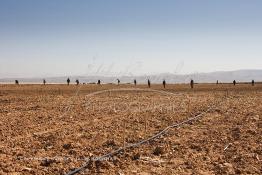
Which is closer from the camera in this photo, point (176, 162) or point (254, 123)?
point (176, 162)

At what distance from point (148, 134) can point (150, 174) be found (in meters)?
5.93

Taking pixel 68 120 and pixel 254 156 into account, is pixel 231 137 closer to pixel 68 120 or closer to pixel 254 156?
pixel 254 156

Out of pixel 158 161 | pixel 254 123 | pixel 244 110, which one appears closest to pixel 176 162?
pixel 158 161

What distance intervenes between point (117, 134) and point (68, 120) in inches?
198

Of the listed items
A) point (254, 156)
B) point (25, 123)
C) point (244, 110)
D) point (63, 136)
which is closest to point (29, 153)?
point (63, 136)

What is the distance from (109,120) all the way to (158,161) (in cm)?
895

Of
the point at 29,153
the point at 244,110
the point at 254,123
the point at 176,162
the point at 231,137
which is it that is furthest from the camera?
the point at 244,110

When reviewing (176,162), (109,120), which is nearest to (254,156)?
(176,162)

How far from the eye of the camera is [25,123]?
1909cm

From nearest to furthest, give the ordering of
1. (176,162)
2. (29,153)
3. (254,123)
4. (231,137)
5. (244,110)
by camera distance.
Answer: (176,162)
(29,153)
(231,137)
(254,123)
(244,110)

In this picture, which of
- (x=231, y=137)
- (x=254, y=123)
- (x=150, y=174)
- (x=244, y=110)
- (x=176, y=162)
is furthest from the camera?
(x=244, y=110)

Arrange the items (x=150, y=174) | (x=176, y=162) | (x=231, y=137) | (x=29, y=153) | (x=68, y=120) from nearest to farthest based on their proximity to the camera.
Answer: (x=150, y=174)
(x=176, y=162)
(x=29, y=153)
(x=231, y=137)
(x=68, y=120)

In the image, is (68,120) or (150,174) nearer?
(150,174)

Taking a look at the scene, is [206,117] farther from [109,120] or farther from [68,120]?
[68,120]
